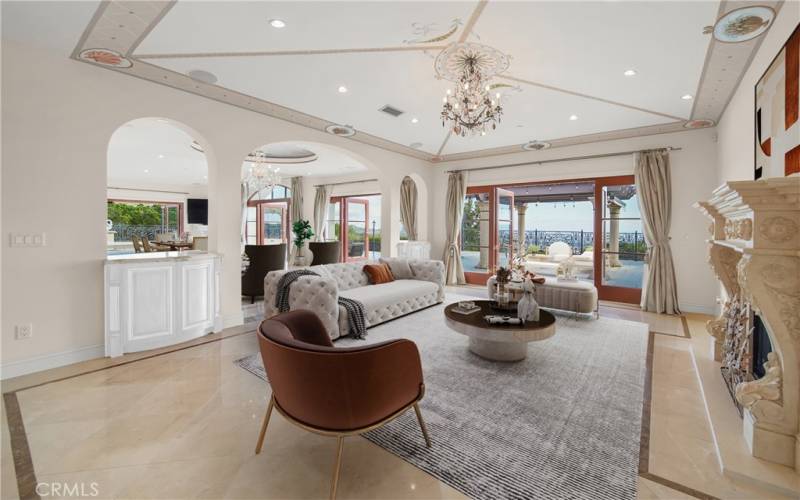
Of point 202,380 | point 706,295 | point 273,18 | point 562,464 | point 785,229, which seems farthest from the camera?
point 706,295

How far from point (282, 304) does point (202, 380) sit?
3.98 feet

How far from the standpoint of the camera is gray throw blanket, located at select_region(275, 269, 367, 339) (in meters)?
4.08

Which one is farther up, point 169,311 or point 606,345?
point 169,311

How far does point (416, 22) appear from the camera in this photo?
287 cm

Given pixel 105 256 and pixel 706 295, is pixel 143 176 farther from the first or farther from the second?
pixel 706 295

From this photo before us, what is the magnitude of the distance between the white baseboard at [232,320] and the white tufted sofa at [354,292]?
0.60 meters

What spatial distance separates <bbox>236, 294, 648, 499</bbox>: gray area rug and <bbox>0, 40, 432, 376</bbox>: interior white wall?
1779mm

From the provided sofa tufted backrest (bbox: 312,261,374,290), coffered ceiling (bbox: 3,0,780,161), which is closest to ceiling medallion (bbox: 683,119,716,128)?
coffered ceiling (bbox: 3,0,780,161)

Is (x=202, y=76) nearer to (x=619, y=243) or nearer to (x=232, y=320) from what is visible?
(x=232, y=320)

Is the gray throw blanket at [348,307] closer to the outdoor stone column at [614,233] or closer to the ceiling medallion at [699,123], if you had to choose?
the outdoor stone column at [614,233]

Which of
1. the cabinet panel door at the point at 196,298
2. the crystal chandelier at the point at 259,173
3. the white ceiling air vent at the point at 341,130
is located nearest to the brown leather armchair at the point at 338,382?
the cabinet panel door at the point at 196,298

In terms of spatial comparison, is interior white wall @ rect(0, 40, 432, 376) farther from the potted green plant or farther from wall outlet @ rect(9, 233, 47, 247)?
the potted green plant

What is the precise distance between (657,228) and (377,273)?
4.44 meters

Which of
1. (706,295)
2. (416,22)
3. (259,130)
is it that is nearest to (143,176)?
(259,130)
